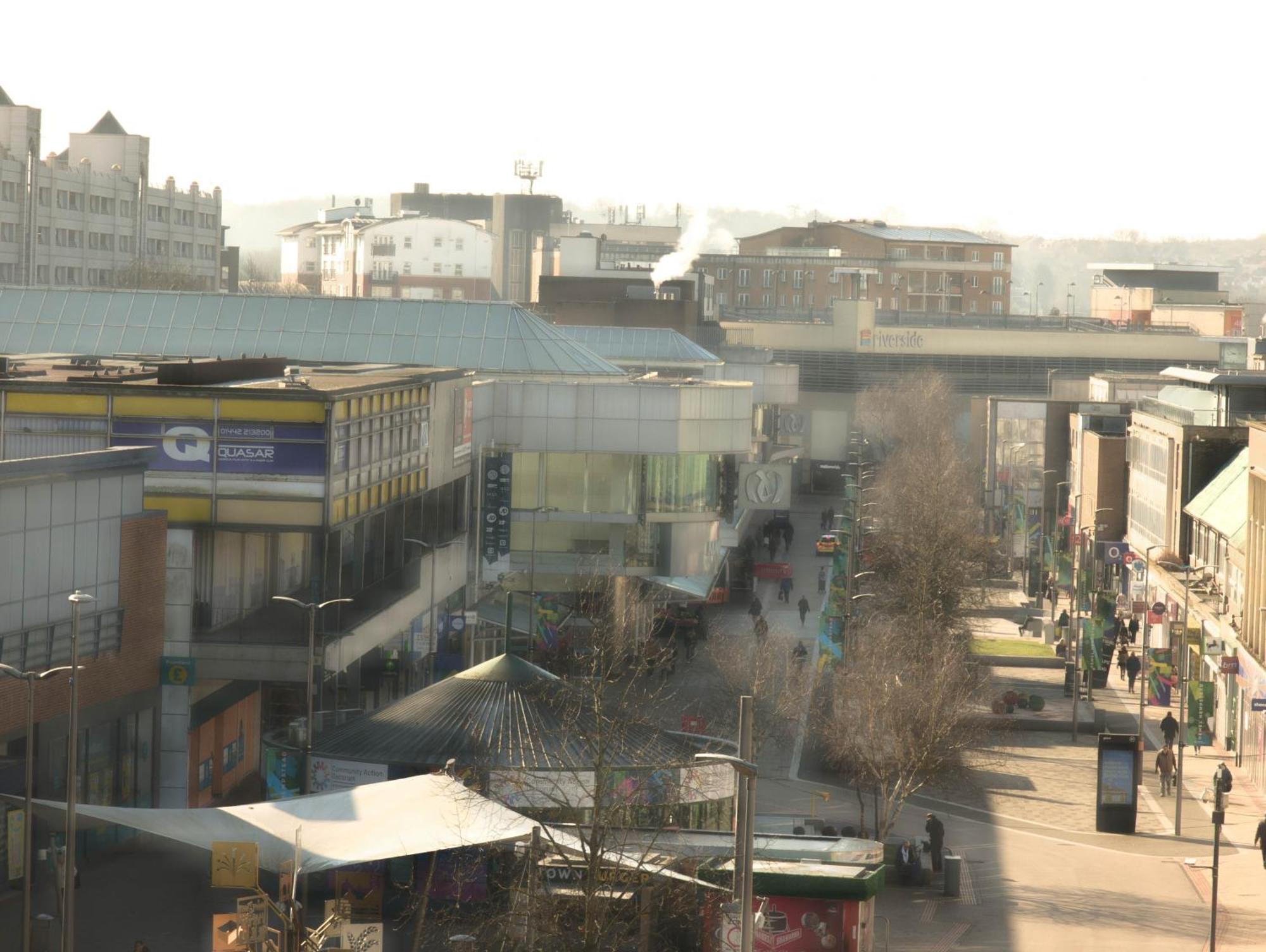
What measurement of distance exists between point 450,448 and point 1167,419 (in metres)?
32.2

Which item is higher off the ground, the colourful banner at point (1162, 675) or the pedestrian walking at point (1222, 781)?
the pedestrian walking at point (1222, 781)

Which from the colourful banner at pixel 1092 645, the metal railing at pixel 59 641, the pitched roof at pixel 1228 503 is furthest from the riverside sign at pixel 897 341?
the metal railing at pixel 59 641

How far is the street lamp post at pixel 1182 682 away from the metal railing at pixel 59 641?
864 inches

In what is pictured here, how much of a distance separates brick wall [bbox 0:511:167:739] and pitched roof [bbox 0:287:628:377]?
29.2 metres

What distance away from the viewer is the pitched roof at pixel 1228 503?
5412 centimetres

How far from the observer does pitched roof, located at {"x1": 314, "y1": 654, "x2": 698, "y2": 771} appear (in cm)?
3008

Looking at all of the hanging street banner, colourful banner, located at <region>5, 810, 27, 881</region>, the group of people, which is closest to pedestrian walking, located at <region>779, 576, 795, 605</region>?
the group of people

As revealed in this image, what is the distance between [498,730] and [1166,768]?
20751 mm

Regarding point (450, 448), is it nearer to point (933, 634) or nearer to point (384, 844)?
point (933, 634)

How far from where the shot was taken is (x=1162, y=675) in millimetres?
49781

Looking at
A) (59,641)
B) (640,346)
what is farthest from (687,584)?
(59,641)

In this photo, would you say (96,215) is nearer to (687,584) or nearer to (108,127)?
(108,127)

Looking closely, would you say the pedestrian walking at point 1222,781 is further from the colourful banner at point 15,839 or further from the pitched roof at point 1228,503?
the colourful banner at point 15,839

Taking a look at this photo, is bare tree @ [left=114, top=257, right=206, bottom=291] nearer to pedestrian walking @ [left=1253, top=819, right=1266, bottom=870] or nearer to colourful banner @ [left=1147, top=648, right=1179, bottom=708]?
colourful banner @ [left=1147, top=648, right=1179, bottom=708]
